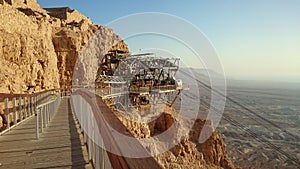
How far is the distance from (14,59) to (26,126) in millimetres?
14336

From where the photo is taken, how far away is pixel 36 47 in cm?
2288

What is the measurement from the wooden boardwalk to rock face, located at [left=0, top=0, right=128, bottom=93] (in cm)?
1054

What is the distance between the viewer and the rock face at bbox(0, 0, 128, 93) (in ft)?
58.5

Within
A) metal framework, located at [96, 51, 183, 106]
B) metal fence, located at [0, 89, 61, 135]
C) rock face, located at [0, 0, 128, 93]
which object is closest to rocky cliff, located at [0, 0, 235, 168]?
rock face, located at [0, 0, 128, 93]

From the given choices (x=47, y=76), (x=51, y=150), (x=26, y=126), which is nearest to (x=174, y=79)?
(x=47, y=76)

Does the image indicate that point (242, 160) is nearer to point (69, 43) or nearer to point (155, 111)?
point (155, 111)

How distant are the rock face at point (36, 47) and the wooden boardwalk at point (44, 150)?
10.5 m

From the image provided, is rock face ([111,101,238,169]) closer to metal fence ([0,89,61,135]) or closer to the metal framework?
the metal framework

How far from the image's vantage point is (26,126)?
22.3 feet

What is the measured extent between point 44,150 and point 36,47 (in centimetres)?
2090

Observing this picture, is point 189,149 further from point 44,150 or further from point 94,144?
point 94,144

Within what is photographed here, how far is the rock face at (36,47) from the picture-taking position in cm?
1783

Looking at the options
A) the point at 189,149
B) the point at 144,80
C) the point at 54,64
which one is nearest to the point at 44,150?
the point at 189,149

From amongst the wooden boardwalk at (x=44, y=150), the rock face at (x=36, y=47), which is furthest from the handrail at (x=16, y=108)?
the rock face at (x=36, y=47)
